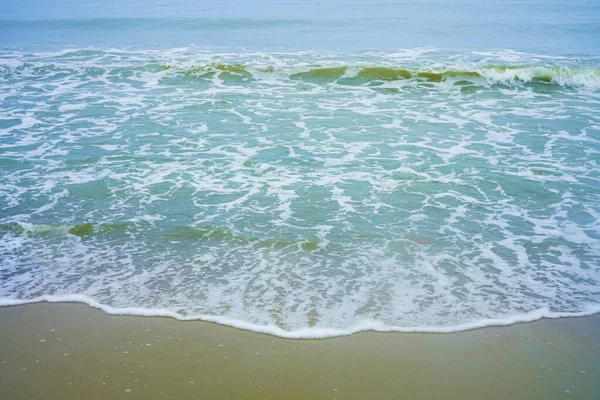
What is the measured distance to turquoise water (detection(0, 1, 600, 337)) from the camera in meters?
5.93

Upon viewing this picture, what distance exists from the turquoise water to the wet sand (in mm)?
250

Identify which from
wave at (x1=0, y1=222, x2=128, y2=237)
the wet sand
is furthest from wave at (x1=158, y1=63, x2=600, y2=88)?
the wet sand

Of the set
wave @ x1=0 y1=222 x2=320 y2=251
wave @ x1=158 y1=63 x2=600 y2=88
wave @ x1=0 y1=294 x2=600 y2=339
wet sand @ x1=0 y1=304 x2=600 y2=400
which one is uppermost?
wave @ x1=158 y1=63 x2=600 y2=88

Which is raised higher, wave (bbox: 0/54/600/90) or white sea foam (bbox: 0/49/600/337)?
wave (bbox: 0/54/600/90)

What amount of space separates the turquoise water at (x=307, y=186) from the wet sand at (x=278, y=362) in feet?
0.82

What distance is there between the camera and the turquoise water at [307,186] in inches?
234

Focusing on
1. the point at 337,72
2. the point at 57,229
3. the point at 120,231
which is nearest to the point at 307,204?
the point at 120,231

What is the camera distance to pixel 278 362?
16.1ft

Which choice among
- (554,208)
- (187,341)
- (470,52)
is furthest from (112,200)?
(470,52)

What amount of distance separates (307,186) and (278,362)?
14.4 feet

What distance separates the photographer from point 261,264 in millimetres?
6535

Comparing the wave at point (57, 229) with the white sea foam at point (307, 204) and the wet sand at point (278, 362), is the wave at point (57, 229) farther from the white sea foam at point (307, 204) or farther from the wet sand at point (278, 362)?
the wet sand at point (278, 362)

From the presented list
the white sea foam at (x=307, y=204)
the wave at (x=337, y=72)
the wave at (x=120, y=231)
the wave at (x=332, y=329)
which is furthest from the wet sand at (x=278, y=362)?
the wave at (x=337, y=72)

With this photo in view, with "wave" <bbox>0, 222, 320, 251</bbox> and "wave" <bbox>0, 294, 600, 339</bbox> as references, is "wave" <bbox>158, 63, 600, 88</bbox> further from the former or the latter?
"wave" <bbox>0, 294, 600, 339</bbox>
